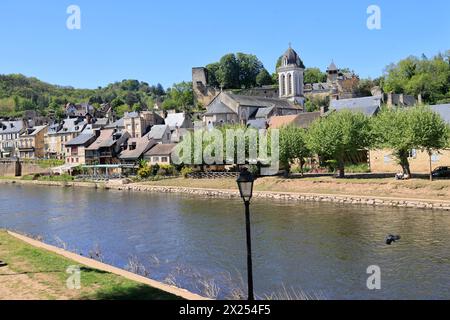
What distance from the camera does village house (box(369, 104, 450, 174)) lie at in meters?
44.9

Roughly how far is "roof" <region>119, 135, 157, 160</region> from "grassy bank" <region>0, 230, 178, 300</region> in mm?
56510

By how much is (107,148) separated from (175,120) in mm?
12393

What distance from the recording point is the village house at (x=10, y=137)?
10325cm

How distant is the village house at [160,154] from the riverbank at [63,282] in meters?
50.9

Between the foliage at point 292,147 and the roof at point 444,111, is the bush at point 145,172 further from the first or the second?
the roof at point 444,111

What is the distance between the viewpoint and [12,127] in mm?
105938

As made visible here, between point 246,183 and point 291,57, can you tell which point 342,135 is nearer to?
point 246,183

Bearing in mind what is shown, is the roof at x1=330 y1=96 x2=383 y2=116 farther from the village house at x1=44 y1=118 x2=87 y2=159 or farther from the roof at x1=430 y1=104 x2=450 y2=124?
the village house at x1=44 y1=118 x2=87 y2=159

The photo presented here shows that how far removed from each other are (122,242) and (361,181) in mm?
23073

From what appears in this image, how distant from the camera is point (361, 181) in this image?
4091cm

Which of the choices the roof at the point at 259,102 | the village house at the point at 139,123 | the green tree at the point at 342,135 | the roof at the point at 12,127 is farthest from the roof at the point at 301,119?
the roof at the point at 12,127
